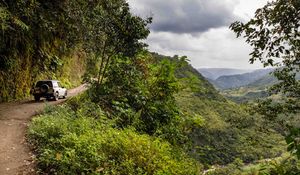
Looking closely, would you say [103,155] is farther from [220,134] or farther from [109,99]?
[220,134]

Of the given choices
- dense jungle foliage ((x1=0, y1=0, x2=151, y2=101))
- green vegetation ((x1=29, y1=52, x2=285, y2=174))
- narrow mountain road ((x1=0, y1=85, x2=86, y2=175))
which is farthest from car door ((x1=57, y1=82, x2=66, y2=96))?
green vegetation ((x1=29, y1=52, x2=285, y2=174))

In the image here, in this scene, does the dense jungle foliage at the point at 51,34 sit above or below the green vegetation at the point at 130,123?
above

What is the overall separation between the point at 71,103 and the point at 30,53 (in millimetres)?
9906

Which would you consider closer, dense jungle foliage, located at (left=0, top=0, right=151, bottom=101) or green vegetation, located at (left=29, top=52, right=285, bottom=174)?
green vegetation, located at (left=29, top=52, right=285, bottom=174)

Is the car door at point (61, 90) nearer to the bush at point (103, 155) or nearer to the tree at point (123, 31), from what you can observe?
the tree at point (123, 31)

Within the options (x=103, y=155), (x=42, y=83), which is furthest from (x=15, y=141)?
(x=42, y=83)

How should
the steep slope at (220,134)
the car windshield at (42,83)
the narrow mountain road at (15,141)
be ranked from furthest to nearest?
the steep slope at (220,134) → the car windshield at (42,83) → the narrow mountain road at (15,141)

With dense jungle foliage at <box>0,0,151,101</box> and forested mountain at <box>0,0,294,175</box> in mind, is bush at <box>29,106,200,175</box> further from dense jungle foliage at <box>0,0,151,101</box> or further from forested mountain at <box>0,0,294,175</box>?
dense jungle foliage at <box>0,0,151,101</box>

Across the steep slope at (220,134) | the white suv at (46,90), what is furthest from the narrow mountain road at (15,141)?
the steep slope at (220,134)

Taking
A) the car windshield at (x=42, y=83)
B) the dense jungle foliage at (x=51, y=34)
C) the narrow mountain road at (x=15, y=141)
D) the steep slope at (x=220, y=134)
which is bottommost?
the steep slope at (x=220, y=134)

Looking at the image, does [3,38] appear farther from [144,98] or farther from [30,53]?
[144,98]

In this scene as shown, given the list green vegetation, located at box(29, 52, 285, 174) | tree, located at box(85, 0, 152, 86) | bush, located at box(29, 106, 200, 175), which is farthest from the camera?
tree, located at box(85, 0, 152, 86)

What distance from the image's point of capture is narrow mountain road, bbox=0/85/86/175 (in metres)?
9.40

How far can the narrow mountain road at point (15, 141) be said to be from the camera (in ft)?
30.9
